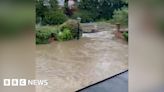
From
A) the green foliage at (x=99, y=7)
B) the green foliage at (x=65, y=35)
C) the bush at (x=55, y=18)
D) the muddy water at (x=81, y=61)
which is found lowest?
the muddy water at (x=81, y=61)

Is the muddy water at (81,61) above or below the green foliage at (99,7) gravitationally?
below

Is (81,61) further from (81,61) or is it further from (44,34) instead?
(44,34)

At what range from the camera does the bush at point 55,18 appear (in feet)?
4.03

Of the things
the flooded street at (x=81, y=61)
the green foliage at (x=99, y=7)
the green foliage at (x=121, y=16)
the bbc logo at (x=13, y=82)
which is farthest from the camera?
the flooded street at (x=81, y=61)

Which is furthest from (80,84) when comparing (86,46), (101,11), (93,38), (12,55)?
(12,55)

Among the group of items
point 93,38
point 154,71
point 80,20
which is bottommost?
point 154,71

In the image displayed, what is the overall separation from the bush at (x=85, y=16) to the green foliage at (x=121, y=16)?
0.39 feet

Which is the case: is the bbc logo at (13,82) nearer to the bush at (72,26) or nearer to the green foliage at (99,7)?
the bush at (72,26)

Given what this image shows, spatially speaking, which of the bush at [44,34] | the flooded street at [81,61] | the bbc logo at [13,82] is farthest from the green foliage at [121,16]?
the bbc logo at [13,82]

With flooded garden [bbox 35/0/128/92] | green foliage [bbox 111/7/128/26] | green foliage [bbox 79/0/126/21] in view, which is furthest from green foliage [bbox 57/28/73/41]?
green foliage [bbox 111/7/128/26]

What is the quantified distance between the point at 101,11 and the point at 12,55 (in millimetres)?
539

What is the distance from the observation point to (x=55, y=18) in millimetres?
1291

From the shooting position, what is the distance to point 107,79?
182cm

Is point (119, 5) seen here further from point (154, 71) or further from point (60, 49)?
point (60, 49)
